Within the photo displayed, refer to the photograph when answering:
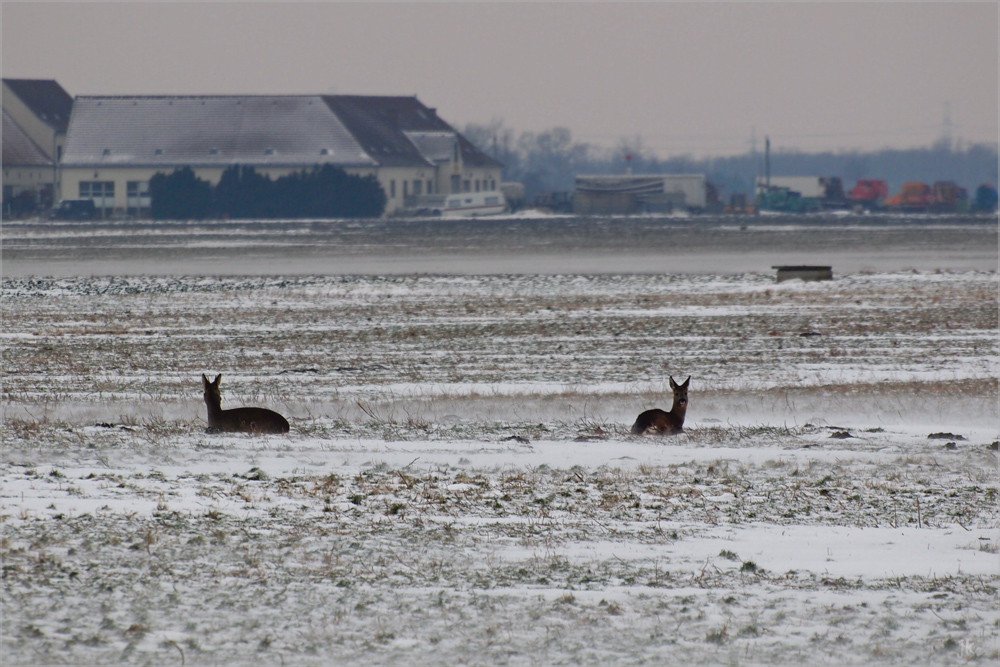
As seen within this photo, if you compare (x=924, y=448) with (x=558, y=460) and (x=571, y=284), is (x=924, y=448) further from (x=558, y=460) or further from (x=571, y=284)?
(x=571, y=284)

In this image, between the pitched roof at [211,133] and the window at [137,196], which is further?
the window at [137,196]

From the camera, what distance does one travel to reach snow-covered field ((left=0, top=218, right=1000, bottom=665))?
586 cm

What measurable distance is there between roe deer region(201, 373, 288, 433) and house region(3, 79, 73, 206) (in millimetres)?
95256

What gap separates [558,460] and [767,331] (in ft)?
34.9

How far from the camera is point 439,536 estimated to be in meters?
7.57

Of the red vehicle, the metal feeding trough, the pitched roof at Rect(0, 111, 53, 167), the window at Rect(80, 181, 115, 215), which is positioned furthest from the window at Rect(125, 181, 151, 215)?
the metal feeding trough

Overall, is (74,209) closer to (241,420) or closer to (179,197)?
(179,197)

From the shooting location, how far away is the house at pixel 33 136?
340 ft

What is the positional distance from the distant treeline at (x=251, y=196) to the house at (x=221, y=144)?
2.80m

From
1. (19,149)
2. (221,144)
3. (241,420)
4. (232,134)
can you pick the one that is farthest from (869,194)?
(241,420)

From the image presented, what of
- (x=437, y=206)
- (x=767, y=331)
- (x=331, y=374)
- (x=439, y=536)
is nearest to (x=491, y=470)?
(x=439, y=536)

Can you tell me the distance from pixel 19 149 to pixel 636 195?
51.7 meters

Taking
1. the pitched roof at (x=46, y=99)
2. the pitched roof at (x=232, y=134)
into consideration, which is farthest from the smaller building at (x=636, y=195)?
the pitched roof at (x=46, y=99)

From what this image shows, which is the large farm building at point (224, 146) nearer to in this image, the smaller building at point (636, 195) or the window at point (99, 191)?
the window at point (99, 191)
